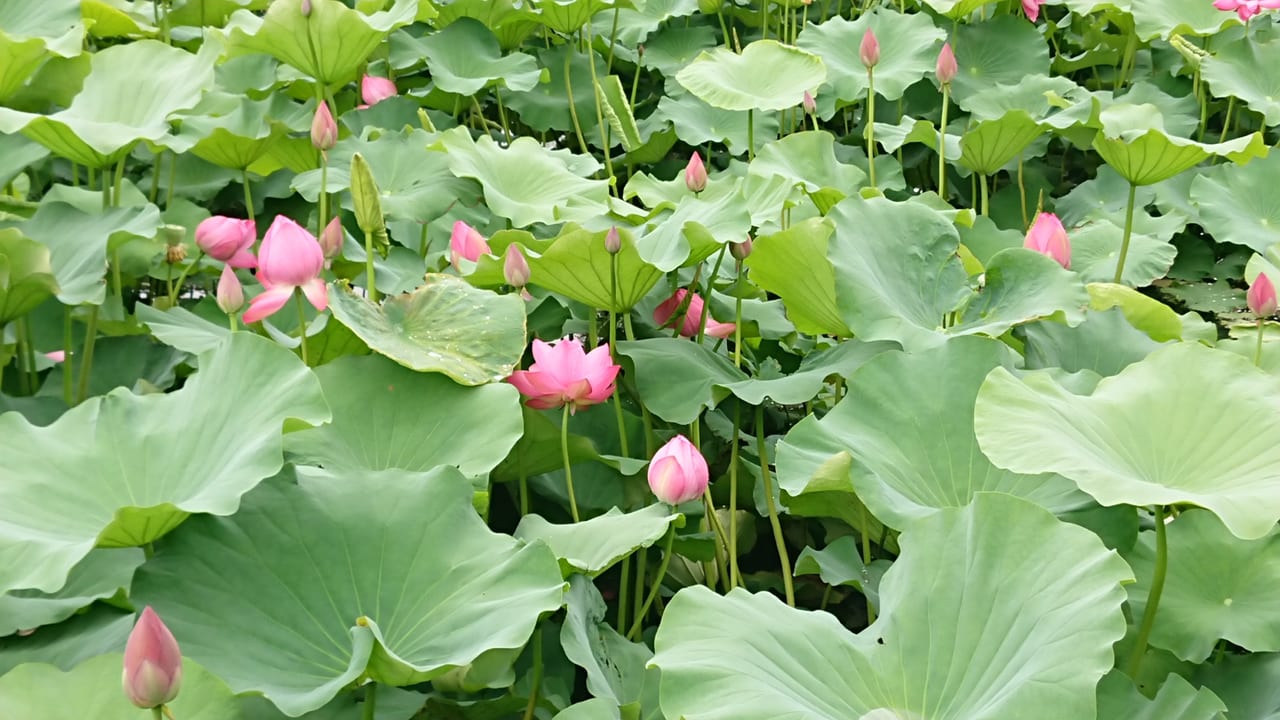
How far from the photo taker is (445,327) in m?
1.15

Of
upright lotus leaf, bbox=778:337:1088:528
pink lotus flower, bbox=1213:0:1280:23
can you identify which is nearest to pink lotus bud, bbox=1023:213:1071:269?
upright lotus leaf, bbox=778:337:1088:528

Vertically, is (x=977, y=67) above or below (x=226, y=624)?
below

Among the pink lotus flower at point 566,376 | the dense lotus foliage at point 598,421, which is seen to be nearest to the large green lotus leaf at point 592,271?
the dense lotus foliage at point 598,421

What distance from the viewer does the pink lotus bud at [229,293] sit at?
1.17 metres

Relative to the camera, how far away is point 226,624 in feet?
2.81

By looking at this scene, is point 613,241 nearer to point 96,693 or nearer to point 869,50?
point 96,693

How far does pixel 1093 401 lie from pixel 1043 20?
1950 millimetres

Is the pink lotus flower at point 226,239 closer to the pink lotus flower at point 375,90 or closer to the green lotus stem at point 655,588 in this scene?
the pink lotus flower at point 375,90

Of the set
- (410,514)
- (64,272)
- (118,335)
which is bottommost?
(118,335)

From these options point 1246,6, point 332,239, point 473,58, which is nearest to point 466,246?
point 332,239

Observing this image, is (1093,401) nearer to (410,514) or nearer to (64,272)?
(410,514)

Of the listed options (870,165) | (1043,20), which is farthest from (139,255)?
(1043,20)

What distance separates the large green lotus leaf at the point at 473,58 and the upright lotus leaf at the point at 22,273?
3.43ft

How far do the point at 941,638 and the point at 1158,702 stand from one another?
0.21m
